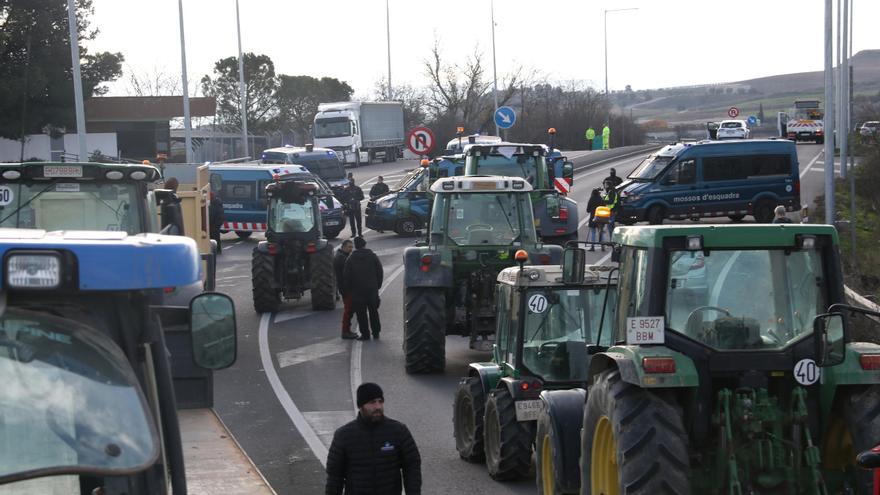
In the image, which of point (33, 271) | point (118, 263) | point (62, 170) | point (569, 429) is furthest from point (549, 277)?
point (33, 271)

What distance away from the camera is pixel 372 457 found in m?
7.58

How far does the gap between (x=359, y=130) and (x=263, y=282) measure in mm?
42892

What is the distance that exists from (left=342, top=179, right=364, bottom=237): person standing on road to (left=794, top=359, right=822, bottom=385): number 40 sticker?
1073 inches

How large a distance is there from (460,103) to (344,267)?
5622 cm

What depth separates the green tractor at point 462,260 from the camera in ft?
54.7

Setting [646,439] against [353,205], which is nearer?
[646,439]

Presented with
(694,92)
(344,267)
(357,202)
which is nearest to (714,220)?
(357,202)

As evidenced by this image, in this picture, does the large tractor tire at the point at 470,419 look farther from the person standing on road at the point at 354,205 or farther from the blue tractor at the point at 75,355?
the person standing on road at the point at 354,205

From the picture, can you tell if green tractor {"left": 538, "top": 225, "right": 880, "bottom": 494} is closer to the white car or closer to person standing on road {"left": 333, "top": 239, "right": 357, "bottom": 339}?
person standing on road {"left": 333, "top": 239, "right": 357, "bottom": 339}

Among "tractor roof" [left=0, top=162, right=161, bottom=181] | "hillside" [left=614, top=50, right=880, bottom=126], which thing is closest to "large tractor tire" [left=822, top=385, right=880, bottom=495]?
"tractor roof" [left=0, top=162, right=161, bottom=181]

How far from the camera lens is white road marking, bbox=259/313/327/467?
525 inches

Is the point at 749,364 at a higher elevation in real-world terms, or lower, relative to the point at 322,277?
higher

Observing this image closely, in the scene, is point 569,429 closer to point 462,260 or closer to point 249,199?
point 462,260

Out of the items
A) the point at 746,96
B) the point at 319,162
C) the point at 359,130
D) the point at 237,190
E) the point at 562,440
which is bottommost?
the point at 562,440
